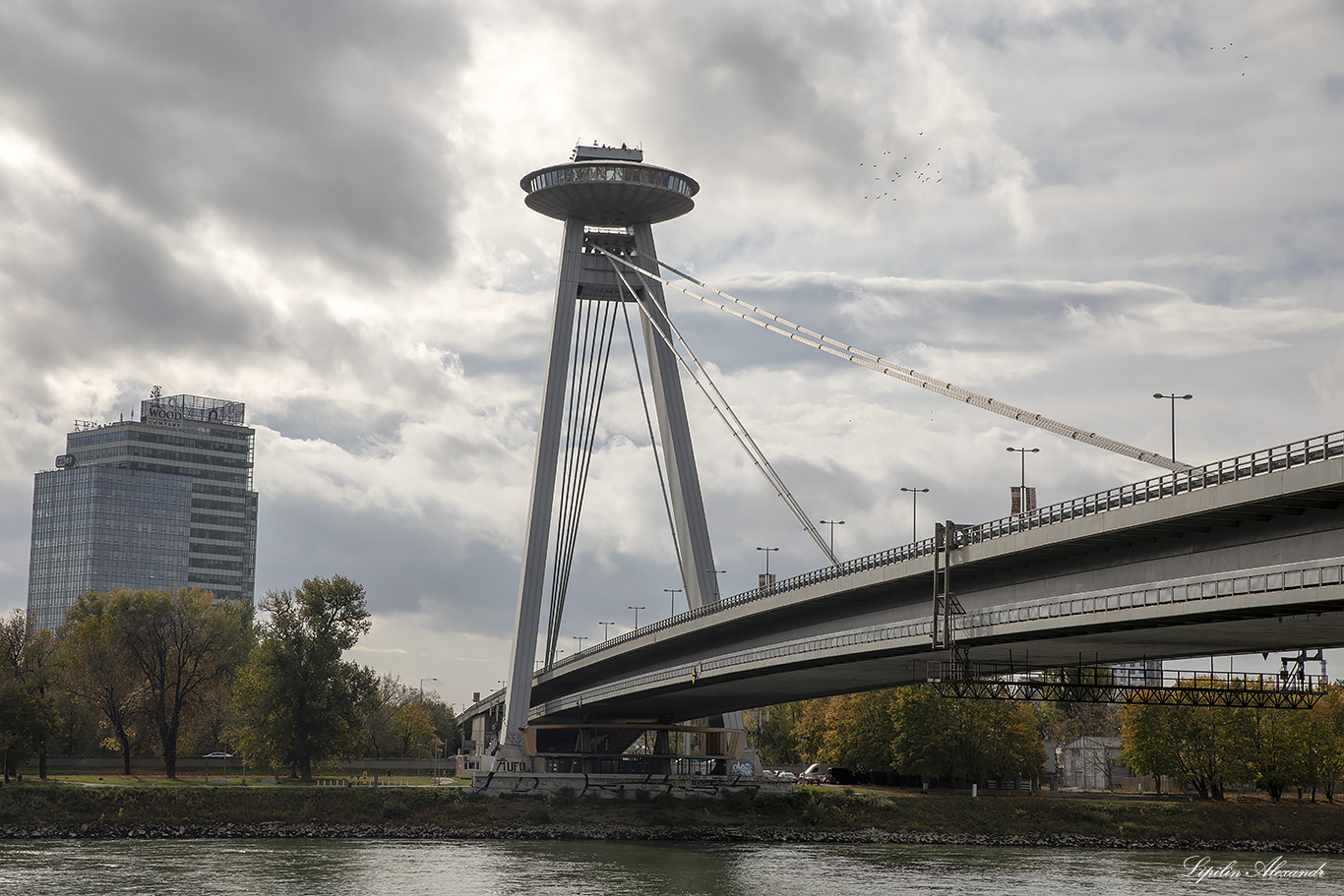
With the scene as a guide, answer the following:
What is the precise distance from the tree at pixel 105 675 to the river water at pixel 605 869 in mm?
29460

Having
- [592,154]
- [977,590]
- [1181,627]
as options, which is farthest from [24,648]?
[1181,627]

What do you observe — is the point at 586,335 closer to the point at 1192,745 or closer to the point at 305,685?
the point at 305,685

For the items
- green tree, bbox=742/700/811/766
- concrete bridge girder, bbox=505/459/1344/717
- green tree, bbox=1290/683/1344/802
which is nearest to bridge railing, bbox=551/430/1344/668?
concrete bridge girder, bbox=505/459/1344/717

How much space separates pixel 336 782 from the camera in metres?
81.6

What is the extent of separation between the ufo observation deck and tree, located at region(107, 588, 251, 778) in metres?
36.6

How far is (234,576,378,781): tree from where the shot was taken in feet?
268

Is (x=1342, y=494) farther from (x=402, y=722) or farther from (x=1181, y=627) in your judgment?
(x=402, y=722)

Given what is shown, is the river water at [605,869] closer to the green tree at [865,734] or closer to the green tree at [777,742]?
the green tree at [865,734]

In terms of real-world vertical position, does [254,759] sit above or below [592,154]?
below

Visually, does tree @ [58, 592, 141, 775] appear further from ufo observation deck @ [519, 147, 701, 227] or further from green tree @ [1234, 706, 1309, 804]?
green tree @ [1234, 706, 1309, 804]

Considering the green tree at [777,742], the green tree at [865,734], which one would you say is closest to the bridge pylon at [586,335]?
the green tree at [865,734]

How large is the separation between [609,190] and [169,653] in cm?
4292

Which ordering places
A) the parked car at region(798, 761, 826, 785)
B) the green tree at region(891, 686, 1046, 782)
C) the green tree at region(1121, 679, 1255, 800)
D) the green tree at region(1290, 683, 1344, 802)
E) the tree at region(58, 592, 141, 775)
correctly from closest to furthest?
the green tree at region(1290, 683, 1344, 802) → the green tree at region(1121, 679, 1255, 800) → the green tree at region(891, 686, 1046, 782) → the tree at region(58, 592, 141, 775) → the parked car at region(798, 761, 826, 785)

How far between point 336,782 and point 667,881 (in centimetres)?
3797
